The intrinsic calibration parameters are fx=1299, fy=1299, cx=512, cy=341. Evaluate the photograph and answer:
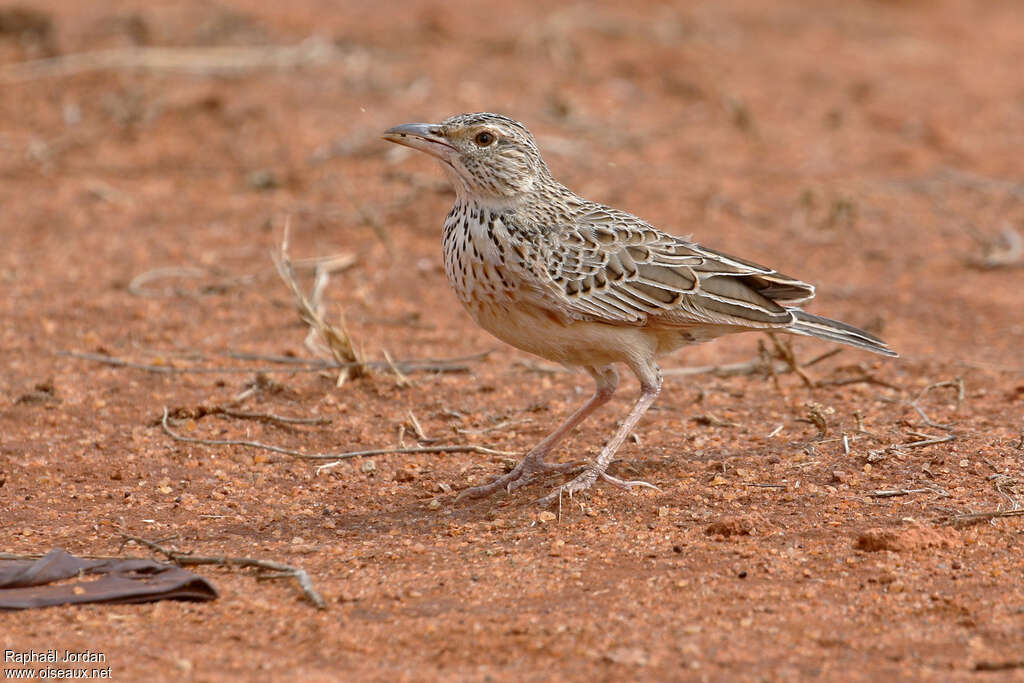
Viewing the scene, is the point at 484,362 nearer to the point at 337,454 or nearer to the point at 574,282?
the point at 337,454

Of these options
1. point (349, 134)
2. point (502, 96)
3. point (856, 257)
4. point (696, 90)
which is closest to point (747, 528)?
point (856, 257)

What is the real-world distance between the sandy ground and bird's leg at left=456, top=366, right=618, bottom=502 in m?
0.10

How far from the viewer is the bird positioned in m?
5.61

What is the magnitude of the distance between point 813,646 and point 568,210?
2.51 metres

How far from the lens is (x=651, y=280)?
5.84 metres

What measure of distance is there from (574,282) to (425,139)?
1.03 meters

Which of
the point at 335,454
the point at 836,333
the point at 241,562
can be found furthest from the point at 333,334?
the point at 836,333

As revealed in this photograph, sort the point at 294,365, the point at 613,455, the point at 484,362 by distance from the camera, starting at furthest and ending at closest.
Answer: the point at 484,362 → the point at 294,365 → the point at 613,455

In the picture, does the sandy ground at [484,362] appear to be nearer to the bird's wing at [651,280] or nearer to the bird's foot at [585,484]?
the bird's foot at [585,484]

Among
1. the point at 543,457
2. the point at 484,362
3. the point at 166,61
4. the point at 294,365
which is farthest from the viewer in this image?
the point at 166,61

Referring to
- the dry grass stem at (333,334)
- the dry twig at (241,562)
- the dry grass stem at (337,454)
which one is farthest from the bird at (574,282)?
the dry grass stem at (333,334)

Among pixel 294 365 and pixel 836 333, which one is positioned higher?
pixel 836 333

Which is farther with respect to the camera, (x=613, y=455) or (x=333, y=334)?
(x=333, y=334)

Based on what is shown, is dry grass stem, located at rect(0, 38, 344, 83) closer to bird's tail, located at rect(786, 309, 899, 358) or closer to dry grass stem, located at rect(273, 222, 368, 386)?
dry grass stem, located at rect(273, 222, 368, 386)
